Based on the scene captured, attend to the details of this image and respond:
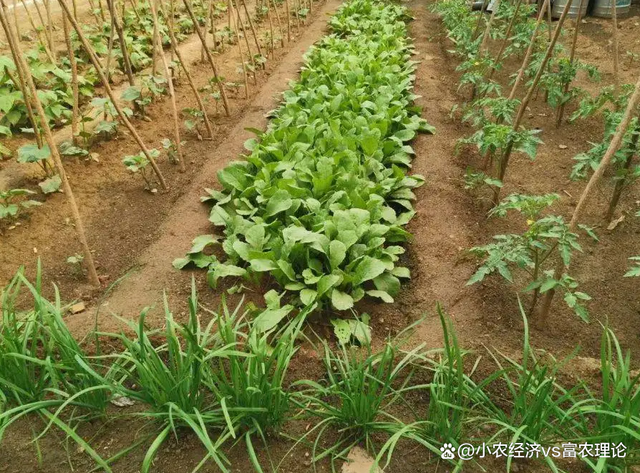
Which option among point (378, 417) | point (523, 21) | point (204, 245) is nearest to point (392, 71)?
point (523, 21)

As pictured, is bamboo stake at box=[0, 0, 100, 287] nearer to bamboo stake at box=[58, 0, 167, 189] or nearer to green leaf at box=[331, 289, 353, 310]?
bamboo stake at box=[58, 0, 167, 189]

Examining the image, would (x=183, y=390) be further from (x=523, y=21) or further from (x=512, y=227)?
(x=523, y=21)

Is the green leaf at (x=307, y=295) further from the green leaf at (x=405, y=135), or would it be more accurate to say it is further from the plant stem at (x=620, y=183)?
the green leaf at (x=405, y=135)

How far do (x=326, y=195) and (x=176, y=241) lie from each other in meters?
0.91

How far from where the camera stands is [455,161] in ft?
12.8

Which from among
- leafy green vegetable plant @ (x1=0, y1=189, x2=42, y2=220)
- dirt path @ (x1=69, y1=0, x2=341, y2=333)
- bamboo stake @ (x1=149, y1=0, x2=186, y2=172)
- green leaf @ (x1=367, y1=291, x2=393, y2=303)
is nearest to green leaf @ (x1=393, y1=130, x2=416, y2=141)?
dirt path @ (x1=69, y1=0, x2=341, y2=333)

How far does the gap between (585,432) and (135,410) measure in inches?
64.1

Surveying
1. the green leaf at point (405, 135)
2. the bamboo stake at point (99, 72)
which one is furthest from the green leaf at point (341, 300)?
the green leaf at point (405, 135)

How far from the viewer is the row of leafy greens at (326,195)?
267cm

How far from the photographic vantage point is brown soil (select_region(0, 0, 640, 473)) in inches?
79.3

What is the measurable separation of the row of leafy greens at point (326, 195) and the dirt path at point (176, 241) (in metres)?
0.11

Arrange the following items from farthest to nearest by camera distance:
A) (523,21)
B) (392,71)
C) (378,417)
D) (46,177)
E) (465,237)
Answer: (523,21) → (392,71) → (46,177) → (465,237) → (378,417)

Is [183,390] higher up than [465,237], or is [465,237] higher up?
[183,390]

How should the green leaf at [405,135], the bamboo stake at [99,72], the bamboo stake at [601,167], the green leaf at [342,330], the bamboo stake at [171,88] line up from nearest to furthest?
the bamboo stake at [601,167] < the green leaf at [342,330] < the bamboo stake at [99,72] < the bamboo stake at [171,88] < the green leaf at [405,135]
